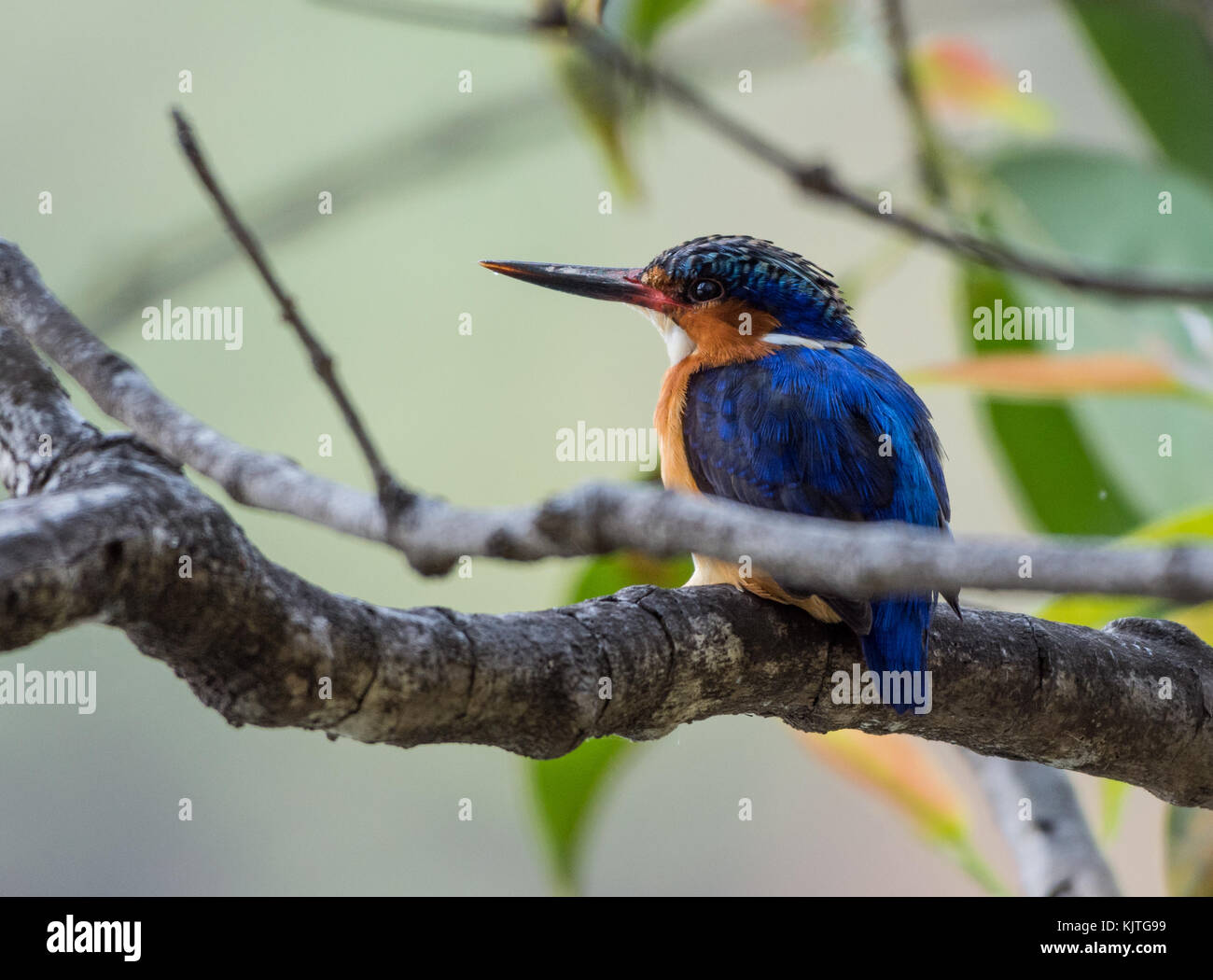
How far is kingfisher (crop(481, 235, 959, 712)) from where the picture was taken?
4.83 feet

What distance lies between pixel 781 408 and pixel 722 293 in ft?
1.32

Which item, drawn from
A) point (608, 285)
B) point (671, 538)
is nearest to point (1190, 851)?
point (608, 285)

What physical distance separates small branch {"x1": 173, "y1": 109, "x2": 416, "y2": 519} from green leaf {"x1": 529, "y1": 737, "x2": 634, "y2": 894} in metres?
1.42

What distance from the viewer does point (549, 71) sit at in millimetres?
1928

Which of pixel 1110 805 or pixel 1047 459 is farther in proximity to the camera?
pixel 1047 459

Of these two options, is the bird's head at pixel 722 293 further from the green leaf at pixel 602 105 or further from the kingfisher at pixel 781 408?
the green leaf at pixel 602 105

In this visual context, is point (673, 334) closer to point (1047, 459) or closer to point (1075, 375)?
point (1075, 375)

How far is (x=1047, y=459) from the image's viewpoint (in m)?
2.34

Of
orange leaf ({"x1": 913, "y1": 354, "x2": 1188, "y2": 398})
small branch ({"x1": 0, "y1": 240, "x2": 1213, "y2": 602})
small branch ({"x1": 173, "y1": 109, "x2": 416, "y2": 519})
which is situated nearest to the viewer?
Answer: small branch ({"x1": 0, "y1": 240, "x2": 1213, "y2": 602})

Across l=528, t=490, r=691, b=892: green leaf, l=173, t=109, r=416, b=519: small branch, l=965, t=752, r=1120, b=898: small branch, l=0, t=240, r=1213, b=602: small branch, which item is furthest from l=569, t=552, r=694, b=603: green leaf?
l=173, t=109, r=416, b=519: small branch

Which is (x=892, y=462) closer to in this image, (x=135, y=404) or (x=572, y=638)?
(x=572, y=638)

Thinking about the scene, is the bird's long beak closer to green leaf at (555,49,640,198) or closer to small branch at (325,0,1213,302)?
green leaf at (555,49,640,198)

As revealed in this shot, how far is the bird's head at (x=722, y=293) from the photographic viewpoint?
6.61 ft

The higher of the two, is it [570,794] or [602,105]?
[602,105]
